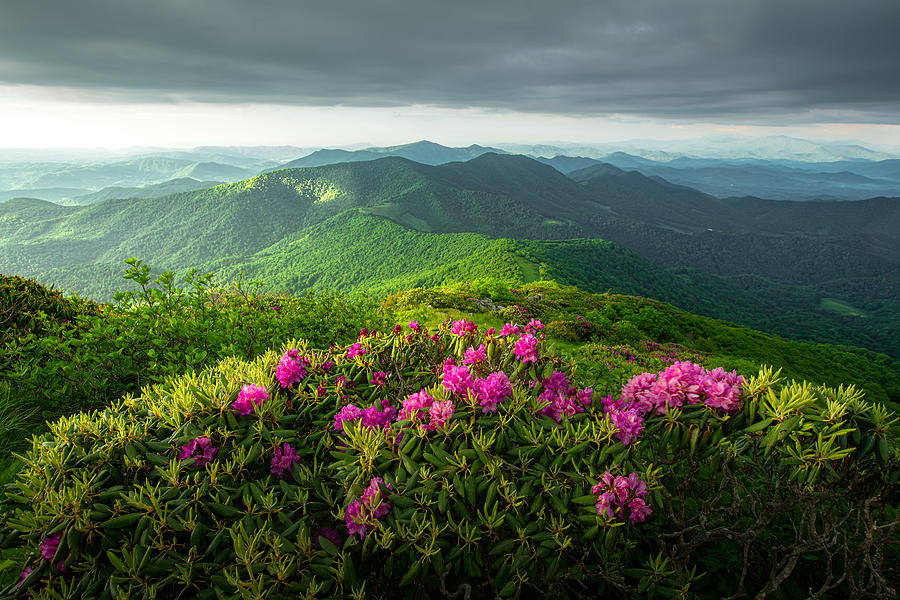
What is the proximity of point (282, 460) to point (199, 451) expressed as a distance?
0.50 m

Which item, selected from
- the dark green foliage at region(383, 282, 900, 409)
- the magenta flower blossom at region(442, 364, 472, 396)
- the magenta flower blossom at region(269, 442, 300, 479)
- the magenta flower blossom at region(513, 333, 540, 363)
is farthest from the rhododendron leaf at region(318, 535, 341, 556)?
the dark green foliage at region(383, 282, 900, 409)

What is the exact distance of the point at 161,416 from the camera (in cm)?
281

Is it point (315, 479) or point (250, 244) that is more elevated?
point (315, 479)

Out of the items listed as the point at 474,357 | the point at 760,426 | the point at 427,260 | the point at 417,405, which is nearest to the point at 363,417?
the point at 417,405

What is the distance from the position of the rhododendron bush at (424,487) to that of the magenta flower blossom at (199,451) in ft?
0.04

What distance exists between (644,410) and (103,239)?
827 feet

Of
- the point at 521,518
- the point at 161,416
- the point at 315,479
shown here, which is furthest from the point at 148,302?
the point at 521,518

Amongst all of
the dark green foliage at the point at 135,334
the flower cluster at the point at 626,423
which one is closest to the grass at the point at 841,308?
the dark green foliage at the point at 135,334

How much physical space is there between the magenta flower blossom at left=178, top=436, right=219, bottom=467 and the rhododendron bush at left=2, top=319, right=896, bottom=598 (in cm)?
1

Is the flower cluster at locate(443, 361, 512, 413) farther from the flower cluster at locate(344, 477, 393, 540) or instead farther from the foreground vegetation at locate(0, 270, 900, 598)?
the flower cluster at locate(344, 477, 393, 540)

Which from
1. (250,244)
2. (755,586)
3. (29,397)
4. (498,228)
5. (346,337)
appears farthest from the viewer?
(498,228)

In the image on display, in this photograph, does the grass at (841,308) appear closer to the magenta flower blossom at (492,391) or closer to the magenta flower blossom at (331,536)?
the magenta flower blossom at (492,391)

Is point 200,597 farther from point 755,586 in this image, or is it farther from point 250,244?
point 250,244

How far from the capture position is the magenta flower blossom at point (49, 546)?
2.13 metres
